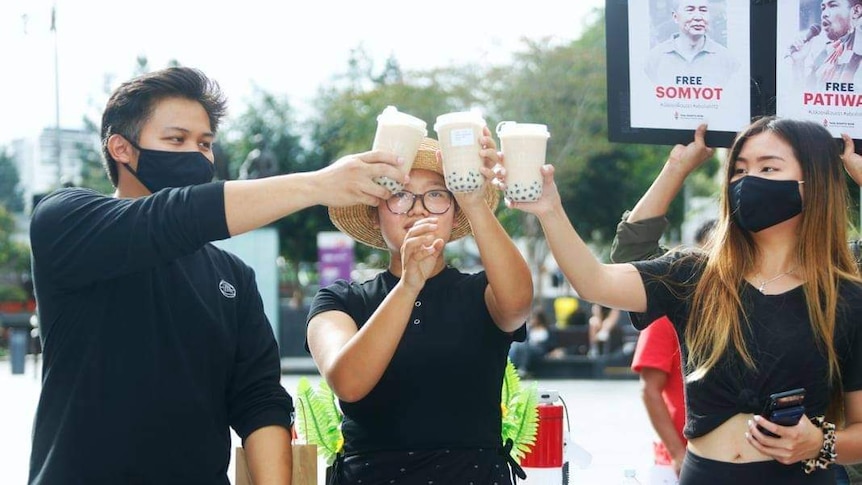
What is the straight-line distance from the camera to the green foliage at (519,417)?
10.4ft

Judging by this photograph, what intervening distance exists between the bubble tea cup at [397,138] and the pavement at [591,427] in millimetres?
3768

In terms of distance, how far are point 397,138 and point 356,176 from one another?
0.14m

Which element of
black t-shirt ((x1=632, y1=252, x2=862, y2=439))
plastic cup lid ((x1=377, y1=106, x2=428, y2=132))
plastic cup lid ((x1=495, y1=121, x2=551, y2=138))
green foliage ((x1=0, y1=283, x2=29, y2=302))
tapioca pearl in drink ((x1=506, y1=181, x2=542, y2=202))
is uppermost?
plastic cup lid ((x1=377, y1=106, x2=428, y2=132))

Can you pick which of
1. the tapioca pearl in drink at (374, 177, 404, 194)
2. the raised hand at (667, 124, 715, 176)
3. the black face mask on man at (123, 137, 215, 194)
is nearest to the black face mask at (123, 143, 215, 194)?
the black face mask on man at (123, 137, 215, 194)

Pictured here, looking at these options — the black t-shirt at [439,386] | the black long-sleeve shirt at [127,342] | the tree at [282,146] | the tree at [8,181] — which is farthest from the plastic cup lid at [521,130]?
the tree at [8,181]

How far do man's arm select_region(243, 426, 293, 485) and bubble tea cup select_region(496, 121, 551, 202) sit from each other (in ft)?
2.88

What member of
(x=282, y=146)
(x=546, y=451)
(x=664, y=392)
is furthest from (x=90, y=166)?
(x=546, y=451)

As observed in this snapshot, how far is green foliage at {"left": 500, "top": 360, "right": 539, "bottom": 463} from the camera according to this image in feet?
10.4

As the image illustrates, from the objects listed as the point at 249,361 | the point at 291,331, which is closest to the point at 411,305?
the point at 249,361

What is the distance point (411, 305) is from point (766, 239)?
3.79 feet

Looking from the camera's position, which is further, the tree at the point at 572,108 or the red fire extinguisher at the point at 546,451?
the tree at the point at 572,108

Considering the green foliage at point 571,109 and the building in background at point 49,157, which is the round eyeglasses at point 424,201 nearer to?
the green foliage at point 571,109

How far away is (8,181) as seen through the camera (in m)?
51.3

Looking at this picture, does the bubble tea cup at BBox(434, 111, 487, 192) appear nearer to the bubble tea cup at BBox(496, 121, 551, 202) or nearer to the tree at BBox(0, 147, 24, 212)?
the bubble tea cup at BBox(496, 121, 551, 202)
